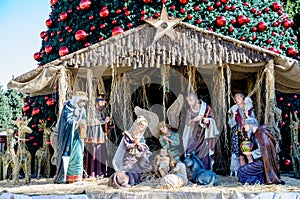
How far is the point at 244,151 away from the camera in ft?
25.8

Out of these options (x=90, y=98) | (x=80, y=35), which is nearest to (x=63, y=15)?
(x=80, y=35)

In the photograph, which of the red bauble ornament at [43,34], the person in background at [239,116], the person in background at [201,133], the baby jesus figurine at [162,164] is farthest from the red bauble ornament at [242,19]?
the red bauble ornament at [43,34]

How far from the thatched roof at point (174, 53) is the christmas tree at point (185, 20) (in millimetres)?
1437

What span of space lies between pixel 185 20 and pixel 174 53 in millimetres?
2202

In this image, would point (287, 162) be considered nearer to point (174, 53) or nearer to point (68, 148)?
point (174, 53)

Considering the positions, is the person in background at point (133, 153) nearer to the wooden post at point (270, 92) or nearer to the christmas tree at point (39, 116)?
the wooden post at point (270, 92)

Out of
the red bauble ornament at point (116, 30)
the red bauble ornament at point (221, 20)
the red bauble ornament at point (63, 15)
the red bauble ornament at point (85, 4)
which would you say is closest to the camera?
the red bauble ornament at point (116, 30)

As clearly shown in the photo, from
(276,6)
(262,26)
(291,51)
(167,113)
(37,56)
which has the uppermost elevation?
(276,6)

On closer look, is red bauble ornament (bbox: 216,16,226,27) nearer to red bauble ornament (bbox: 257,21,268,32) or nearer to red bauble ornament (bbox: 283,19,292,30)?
red bauble ornament (bbox: 257,21,268,32)

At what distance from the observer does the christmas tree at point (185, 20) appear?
10.2m

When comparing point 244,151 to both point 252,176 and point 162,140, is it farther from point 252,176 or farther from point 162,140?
point 162,140

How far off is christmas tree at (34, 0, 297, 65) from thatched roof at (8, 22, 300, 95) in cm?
144

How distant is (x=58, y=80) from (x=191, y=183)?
3197mm

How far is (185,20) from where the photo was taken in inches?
405
